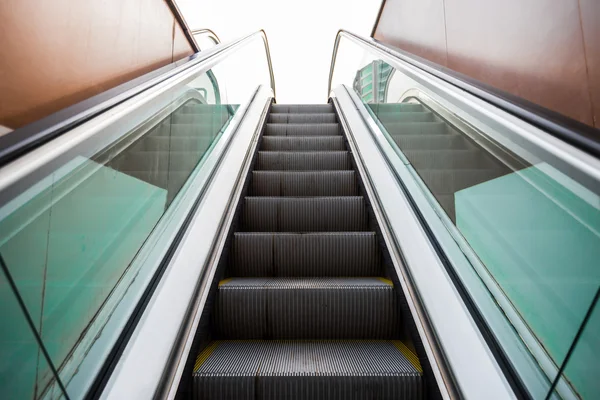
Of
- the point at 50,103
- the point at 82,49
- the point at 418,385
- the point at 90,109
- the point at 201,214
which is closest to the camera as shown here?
the point at 90,109

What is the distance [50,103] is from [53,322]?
902mm

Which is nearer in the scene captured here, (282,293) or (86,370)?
(86,370)

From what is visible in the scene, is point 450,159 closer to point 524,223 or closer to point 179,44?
point 524,223

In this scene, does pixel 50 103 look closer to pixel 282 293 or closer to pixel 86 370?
pixel 86 370

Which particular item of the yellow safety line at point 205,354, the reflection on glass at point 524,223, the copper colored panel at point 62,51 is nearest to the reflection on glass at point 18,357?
the yellow safety line at point 205,354

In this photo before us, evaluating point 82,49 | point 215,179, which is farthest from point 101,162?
point 215,179

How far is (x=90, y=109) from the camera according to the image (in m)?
1.26

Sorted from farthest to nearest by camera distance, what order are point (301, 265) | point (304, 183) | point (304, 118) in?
point (304, 118) → point (304, 183) → point (301, 265)

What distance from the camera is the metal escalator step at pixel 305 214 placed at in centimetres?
257

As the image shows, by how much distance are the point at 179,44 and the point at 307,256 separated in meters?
2.24

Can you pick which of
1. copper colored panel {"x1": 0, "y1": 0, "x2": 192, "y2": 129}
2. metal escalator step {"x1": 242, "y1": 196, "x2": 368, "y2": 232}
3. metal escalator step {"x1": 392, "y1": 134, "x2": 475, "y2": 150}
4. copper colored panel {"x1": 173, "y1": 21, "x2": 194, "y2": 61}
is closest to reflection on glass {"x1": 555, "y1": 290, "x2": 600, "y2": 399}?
metal escalator step {"x1": 392, "y1": 134, "x2": 475, "y2": 150}

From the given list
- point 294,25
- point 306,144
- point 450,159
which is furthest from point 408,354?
point 294,25

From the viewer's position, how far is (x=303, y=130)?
13.7 ft

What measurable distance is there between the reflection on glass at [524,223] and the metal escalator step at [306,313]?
491 mm
